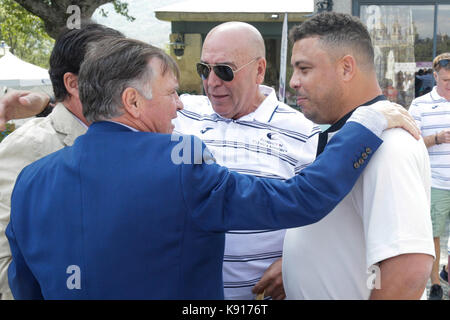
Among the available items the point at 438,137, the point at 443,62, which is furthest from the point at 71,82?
the point at 443,62

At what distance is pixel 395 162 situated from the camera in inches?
55.9

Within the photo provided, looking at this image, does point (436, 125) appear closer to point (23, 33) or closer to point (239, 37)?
point (239, 37)

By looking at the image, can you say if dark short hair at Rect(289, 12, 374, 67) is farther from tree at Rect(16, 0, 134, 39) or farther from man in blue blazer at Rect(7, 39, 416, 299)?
tree at Rect(16, 0, 134, 39)

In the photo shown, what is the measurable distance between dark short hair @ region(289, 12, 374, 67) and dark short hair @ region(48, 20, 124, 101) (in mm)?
858

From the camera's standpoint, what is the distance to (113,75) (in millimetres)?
1483

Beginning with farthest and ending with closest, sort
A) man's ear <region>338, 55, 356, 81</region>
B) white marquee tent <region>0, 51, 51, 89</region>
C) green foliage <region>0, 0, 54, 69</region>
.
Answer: green foliage <region>0, 0, 54, 69</region>, white marquee tent <region>0, 51, 51, 89</region>, man's ear <region>338, 55, 356, 81</region>

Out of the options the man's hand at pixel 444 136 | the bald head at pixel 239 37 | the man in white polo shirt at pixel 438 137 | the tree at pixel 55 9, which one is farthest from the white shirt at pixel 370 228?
the tree at pixel 55 9

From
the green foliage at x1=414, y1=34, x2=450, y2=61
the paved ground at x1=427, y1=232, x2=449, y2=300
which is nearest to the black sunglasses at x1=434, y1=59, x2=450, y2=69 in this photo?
the paved ground at x1=427, y1=232, x2=449, y2=300

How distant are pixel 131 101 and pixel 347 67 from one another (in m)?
0.81

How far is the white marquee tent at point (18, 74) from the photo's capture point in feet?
32.8

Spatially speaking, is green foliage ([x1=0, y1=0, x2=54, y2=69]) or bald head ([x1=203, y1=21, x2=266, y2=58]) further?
green foliage ([x1=0, y1=0, x2=54, y2=69])

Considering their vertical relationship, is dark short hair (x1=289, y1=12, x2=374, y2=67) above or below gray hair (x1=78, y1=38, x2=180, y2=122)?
above

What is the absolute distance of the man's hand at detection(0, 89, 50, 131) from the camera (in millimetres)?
2266
